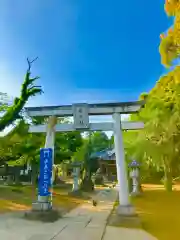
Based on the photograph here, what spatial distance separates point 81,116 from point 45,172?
2552mm

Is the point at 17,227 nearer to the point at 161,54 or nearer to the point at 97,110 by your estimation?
the point at 97,110

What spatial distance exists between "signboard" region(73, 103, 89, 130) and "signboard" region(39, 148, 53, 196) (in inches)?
58.5

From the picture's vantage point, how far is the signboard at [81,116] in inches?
436

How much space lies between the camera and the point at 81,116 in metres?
11.1

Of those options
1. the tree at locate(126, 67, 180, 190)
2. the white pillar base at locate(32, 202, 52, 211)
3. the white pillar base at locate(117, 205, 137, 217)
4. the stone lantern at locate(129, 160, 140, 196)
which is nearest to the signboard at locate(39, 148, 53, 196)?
the white pillar base at locate(32, 202, 52, 211)

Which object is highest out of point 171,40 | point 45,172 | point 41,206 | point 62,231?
point 171,40

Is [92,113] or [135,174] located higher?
[92,113]

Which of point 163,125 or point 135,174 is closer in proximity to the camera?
A: point 163,125

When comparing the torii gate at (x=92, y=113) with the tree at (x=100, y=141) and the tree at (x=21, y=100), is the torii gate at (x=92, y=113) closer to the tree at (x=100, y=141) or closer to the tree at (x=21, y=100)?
the tree at (x=21, y=100)

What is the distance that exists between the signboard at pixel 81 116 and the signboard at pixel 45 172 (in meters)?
1.48

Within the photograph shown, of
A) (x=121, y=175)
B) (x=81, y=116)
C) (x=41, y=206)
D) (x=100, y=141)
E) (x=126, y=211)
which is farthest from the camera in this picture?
(x=100, y=141)

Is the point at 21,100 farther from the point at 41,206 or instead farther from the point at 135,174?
the point at 135,174

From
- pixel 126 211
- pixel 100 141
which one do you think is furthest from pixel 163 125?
pixel 100 141

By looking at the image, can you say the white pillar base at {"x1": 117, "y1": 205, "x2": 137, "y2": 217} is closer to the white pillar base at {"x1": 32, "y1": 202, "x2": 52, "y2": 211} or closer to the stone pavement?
the stone pavement
